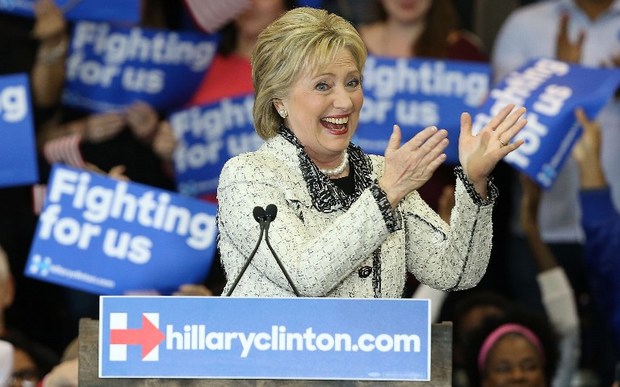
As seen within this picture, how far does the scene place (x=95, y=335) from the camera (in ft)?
9.50

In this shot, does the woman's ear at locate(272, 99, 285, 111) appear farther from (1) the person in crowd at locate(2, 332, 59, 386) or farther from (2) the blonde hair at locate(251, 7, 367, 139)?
(1) the person in crowd at locate(2, 332, 59, 386)

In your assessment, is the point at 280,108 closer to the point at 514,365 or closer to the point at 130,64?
the point at 514,365

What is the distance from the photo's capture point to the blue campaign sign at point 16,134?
18.5 feet

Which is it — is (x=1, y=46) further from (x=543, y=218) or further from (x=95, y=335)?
(x=95, y=335)

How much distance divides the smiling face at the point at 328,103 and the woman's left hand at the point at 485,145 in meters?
0.25

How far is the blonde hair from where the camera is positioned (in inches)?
123

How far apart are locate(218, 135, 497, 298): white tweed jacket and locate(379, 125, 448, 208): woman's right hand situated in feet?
0.11

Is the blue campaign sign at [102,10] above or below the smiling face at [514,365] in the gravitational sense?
above

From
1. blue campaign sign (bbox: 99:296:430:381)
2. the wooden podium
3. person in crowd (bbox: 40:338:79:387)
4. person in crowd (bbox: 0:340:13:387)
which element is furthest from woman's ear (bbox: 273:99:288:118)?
person in crowd (bbox: 40:338:79:387)

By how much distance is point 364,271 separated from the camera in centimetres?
311

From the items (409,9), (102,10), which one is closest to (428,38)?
(409,9)

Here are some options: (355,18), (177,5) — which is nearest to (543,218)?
(355,18)

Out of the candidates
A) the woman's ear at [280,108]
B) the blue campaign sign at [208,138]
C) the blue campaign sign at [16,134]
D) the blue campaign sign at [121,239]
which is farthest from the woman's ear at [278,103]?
the blue campaign sign at [208,138]

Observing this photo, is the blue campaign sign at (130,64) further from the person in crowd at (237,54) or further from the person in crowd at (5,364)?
the person in crowd at (5,364)
